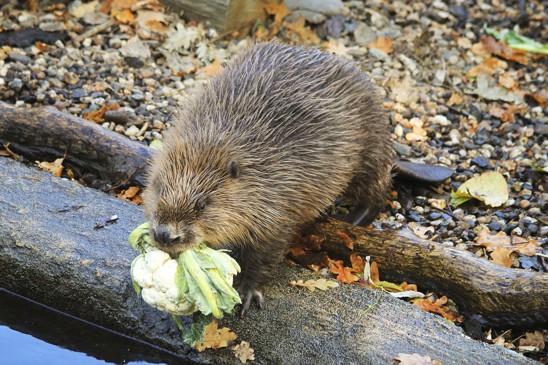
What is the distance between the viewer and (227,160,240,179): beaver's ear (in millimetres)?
4758

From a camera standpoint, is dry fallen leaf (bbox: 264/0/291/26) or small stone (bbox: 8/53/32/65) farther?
dry fallen leaf (bbox: 264/0/291/26)

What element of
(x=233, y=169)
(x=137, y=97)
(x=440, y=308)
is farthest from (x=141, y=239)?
(x=137, y=97)

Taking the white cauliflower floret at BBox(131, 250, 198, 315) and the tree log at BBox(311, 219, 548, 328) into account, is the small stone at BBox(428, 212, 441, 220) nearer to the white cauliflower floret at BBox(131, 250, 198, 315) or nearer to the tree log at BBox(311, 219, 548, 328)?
the tree log at BBox(311, 219, 548, 328)

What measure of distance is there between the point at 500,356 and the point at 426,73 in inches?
168

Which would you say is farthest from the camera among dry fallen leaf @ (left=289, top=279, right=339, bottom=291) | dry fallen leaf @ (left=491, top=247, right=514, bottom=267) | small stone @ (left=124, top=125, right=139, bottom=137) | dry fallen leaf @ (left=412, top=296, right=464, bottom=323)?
small stone @ (left=124, top=125, right=139, bottom=137)

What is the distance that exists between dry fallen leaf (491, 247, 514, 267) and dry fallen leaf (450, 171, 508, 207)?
0.75m

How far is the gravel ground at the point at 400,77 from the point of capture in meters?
6.54

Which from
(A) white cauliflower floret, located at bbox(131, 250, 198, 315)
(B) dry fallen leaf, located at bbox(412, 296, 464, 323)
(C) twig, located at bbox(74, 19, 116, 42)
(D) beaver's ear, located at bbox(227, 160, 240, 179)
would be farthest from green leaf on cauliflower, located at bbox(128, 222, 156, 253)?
(C) twig, located at bbox(74, 19, 116, 42)

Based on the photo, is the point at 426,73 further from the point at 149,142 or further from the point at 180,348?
the point at 180,348

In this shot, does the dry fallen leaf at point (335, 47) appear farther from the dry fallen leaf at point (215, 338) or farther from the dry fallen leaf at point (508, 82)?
the dry fallen leaf at point (215, 338)

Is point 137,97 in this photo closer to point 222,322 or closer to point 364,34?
point 364,34

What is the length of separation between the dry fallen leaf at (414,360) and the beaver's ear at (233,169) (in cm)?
143

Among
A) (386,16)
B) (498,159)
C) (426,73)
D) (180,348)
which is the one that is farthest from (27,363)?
(386,16)

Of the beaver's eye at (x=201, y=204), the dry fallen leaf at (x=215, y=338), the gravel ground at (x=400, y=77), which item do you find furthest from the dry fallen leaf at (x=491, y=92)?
the dry fallen leaf at (x=215, y=338)
